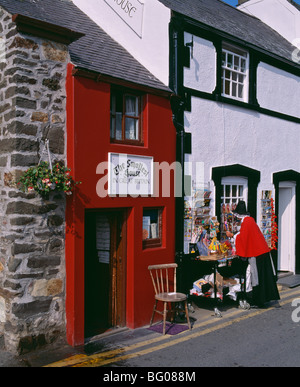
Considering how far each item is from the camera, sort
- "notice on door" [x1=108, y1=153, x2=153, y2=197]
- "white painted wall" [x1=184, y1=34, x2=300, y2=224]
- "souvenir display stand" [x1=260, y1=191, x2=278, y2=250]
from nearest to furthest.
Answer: "notice on door" [x1=108, y1=153, x2=153, y2=197] < "white painted wall" [x1=184, y1=34, x2=300, y2=224] < "souvenir display stand" [x1=260, y1=191, x2=278, y2=250]

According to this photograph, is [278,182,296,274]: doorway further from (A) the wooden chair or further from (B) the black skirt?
(A) the wooden chair

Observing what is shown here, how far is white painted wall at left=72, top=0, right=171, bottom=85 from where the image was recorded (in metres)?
8.33

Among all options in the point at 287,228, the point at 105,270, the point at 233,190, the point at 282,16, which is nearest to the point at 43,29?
the point at 105,270

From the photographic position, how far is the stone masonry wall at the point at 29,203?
605 cm

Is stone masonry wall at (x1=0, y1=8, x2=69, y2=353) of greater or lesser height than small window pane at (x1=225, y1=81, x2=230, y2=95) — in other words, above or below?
below

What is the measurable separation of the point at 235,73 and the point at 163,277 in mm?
5394

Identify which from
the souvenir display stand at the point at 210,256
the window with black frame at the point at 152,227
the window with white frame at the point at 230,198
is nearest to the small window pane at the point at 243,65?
the window with white frame at the point at 230,198

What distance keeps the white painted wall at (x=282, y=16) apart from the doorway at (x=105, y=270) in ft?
33.3

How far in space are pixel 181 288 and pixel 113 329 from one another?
5.27 ft

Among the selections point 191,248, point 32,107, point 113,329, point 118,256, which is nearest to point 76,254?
point 118,256

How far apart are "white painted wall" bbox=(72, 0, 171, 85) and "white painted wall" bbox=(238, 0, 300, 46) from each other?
24.0ft

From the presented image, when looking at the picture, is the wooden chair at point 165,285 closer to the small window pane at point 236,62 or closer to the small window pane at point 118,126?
the small window pane at point 118,126

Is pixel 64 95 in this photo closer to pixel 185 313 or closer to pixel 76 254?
pixel 76 254

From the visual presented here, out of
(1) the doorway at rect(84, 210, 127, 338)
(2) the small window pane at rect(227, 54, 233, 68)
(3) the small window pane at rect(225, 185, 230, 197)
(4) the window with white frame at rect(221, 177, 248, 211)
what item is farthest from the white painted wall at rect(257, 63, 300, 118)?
(1) the doorway at rect(84, 210, 127, 338)
